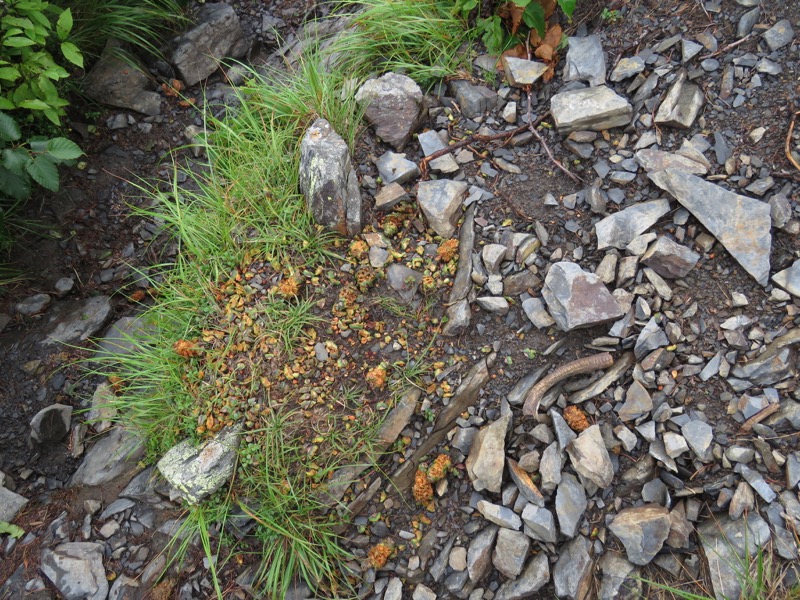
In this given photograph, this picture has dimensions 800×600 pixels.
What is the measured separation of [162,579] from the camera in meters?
2.88

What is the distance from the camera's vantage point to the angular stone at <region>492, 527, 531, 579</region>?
2602mm

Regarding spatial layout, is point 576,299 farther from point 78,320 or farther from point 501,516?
A: point 78,320

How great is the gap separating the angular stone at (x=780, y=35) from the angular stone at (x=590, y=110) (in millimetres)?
686

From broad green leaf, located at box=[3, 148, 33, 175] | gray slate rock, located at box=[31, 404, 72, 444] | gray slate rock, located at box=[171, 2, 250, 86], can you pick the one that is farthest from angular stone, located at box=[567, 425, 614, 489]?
gray slate rock, located at box=[171, 2, 250, 86]

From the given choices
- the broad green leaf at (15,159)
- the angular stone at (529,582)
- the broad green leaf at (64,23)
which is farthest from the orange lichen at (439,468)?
the broad green leaf at (64,23)

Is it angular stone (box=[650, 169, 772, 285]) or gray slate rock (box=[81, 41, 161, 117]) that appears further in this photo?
gray slate rock (box=[81, 41, 161, 117])

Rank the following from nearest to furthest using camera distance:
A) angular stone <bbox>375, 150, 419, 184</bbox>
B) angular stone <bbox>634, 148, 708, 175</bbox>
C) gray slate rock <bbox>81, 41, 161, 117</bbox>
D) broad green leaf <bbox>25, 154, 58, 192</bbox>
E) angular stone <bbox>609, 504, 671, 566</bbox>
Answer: angular stone <bbox>609, 504, 671, 566</bbox>, angular stone <bbox>634, 148, 708, 175</bbox>, broad green leaf <bbox>25, 154, 58, 192</bbox>, angular stone <bbox>375, 150, 419, 184</bbox>, gray slate rock <bbox>81, 41, 161, 117</bbox>

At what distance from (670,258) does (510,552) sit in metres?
1.52

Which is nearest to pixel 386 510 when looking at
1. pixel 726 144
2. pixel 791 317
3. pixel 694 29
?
pixel 791 317

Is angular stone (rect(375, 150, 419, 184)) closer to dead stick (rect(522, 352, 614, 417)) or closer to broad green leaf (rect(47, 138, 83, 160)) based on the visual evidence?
dead stick (rect(522, 352, 614, 417))

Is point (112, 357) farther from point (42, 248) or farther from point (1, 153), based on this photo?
point (1, 153)

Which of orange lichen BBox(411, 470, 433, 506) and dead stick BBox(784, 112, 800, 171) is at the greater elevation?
dead stick BBox(784, 112, 800, 171)

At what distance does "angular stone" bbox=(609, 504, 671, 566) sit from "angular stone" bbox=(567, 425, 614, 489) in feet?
0.58

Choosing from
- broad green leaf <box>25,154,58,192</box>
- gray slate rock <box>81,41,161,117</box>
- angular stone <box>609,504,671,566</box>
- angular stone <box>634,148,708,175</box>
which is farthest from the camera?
gray slate rock <box>81,41,161,117</box>
